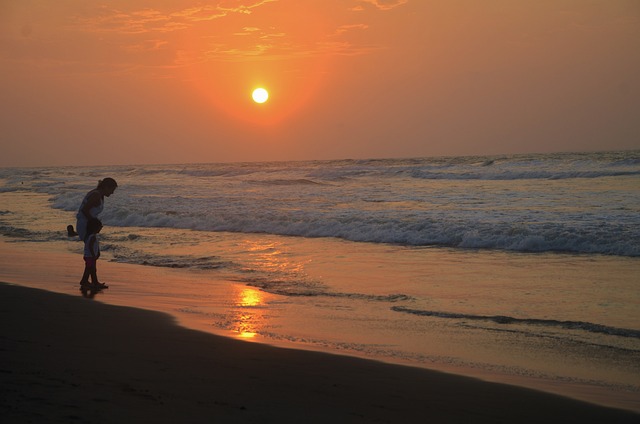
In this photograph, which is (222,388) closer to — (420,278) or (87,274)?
(87,274)

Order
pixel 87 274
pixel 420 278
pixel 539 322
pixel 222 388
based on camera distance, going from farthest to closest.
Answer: pixel 420 278
pixel 87 274
pixel 539 322
pixel 222 388

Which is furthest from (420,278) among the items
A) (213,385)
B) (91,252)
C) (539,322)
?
(213,385)

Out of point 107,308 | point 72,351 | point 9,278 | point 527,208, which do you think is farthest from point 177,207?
point 72,351

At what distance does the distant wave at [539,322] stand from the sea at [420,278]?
0.01m

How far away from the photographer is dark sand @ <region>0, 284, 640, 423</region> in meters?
4.22

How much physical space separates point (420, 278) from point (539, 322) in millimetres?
3268

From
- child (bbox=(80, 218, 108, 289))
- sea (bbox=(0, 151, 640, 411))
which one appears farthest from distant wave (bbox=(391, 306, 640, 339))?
child (bbox=(80, 218, 108, 289))

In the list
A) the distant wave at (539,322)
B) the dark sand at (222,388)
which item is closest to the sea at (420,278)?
the distant wave at (539,322)

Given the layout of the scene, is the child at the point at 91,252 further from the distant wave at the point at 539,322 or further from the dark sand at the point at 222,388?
the distant wave at the point at 539,322

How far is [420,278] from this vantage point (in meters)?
10.9

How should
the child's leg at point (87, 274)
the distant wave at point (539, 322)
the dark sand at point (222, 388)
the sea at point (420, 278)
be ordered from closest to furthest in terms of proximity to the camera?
the dark sand at point (222, 388)
the sea at point (420, 278)
the distant wave at point (539, 322)
the child's leg at point (87, 274)

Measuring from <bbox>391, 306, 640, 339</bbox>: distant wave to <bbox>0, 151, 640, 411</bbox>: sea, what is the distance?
1 cm

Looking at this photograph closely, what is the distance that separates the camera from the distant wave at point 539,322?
23.6 ft

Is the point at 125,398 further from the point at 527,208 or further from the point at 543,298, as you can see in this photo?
the point at 527,208
